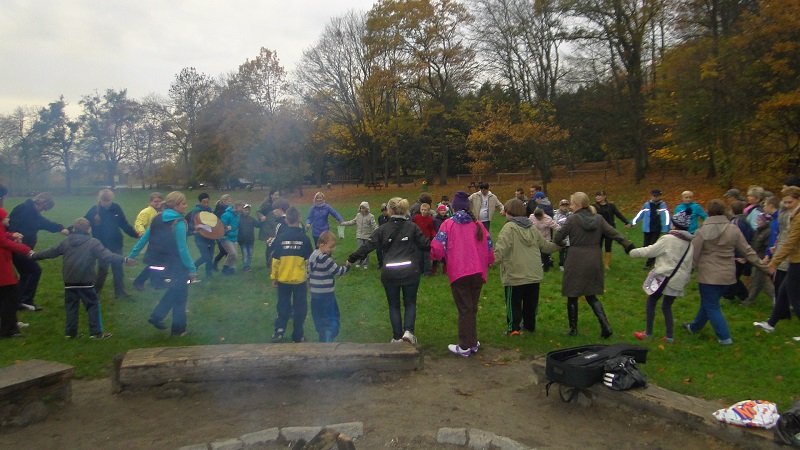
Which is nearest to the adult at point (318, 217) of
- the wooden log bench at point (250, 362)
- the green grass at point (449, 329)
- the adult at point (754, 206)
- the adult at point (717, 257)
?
the green grass at point (449, 329)

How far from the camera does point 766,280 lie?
878 cm

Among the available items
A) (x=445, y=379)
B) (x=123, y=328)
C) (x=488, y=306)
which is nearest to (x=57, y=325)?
(x=123, y=328)

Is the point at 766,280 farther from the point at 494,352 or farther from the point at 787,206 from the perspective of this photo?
the point at 494,352

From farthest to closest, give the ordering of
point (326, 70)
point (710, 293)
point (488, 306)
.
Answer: point (326, 70)
point (488, 306)
point (710, 293)

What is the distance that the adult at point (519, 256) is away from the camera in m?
→ 7.45

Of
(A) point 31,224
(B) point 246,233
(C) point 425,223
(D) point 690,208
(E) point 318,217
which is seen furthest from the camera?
(B) point 246,233

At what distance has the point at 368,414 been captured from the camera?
5387mm

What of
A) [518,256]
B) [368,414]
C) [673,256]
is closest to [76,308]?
[368,414]

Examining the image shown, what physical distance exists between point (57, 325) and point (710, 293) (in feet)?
29.1

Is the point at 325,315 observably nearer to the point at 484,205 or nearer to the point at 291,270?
the point at 291,270

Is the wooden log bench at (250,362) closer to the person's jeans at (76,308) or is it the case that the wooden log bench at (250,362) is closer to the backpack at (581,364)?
the backpack at (581,364)

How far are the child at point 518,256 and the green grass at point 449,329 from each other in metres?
0.61

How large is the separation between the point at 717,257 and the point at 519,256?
2.32 metres

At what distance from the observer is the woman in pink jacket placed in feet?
22.2
